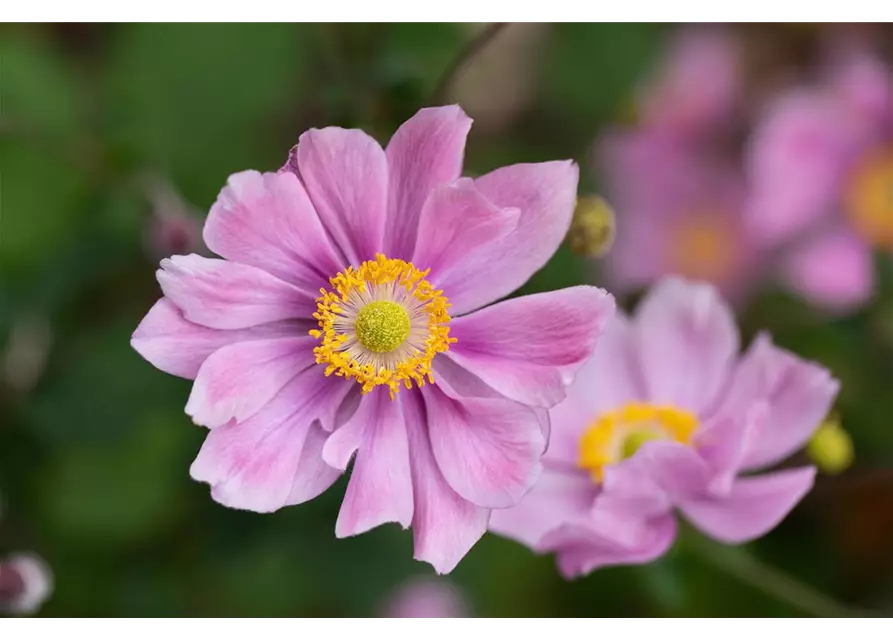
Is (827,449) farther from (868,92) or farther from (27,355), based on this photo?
(27,355)

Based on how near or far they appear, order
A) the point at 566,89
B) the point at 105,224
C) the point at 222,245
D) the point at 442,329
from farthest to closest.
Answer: the point at 566,89
the point at 105,224
the point at 442,329
the point at 222,245

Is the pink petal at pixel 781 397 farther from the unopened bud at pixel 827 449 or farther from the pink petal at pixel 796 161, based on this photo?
the pink petal at pixel 796 161

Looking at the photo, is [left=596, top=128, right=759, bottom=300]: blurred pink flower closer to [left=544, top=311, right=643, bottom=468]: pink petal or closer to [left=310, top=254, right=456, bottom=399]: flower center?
[left=544, top=311, right=643, bottom=468]: pink petal

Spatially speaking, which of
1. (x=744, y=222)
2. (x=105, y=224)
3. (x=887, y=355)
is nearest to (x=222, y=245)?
(x=105, y=224)

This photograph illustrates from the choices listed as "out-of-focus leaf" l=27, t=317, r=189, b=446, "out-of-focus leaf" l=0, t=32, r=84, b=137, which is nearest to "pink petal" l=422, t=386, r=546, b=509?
"out-of-focus leaf" l=27, t=317, r=189, b=446

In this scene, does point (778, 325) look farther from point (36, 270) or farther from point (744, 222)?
point (36, 270)

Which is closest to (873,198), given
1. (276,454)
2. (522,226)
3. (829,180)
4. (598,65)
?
(829,180)

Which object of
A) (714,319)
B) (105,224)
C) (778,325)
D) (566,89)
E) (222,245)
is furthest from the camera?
(566,89)
